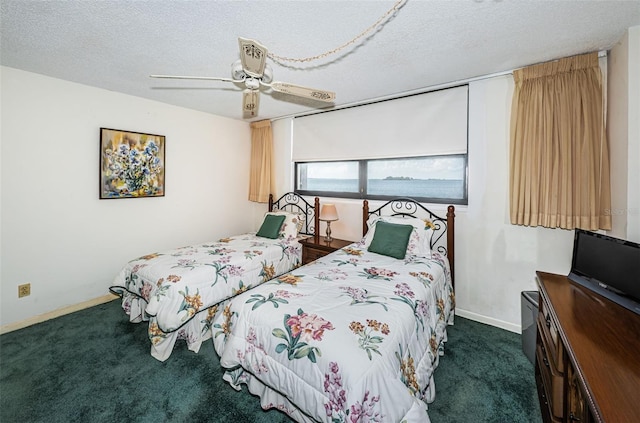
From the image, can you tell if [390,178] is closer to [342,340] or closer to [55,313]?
[342,340]

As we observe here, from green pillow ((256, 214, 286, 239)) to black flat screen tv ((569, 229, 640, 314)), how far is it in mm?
2904

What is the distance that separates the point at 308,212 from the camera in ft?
13.3

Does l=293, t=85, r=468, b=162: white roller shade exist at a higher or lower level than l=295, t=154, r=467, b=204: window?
higher

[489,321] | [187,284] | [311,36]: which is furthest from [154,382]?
[489,321]

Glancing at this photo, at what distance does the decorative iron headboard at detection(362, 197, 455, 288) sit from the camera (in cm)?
273

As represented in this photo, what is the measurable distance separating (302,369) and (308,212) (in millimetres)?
2875

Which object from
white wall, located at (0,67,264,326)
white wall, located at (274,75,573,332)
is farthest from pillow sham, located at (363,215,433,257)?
white wall, located at (0,67,264,326)

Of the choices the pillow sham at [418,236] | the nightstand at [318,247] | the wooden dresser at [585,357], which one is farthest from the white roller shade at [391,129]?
the wooden dresser at [585,357]

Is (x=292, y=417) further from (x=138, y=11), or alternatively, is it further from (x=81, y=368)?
(x=138, y=11)

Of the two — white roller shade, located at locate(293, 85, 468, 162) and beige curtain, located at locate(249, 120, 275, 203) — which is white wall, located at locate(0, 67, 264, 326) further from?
white roller shade, located at locate(293, 85, 468, 162)

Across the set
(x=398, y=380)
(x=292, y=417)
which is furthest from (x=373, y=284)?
(x=292, y=417)

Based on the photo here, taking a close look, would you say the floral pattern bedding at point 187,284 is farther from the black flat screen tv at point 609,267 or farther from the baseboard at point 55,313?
the black flat screen tv at point 609,267

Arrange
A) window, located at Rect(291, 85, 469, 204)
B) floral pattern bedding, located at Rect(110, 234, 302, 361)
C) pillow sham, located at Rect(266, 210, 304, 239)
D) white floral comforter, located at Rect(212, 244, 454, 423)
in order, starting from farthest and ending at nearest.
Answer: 1. pillow sham, located at Rect(266, 210, 304, 239)
2. window, located at Rect(291, 85, 469, 204)
3. floral pattern bedding, located at Rect(110, 234, 302, 361)
4. white floral comforter, located at Rect(212, 244, 454, 423)

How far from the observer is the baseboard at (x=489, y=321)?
253 cm
